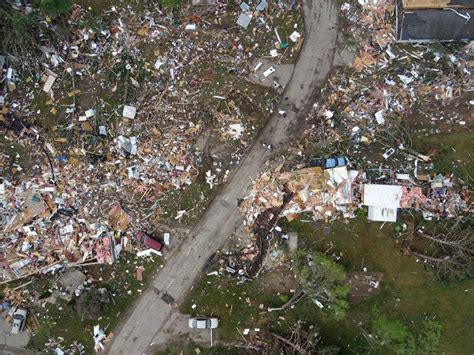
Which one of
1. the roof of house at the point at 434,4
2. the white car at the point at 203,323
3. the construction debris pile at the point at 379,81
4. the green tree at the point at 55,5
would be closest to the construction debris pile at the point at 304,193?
the construction debris pile at the point at 379,81

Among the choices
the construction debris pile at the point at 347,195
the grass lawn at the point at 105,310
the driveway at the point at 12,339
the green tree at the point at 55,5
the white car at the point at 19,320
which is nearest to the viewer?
the green tree at the point at 55,5

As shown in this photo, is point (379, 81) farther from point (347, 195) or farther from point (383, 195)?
point (347, 195)

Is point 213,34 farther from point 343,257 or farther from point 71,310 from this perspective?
point 71,310

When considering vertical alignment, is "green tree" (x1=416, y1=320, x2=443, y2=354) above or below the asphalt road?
below

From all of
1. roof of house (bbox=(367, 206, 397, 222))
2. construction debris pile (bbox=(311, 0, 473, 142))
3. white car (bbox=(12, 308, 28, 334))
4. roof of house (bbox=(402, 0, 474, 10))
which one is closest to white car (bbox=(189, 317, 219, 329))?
white car (bbox=(12, 308, 28, 334))

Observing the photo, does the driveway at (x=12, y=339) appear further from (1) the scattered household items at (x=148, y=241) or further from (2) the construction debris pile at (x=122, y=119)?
(1) the scattered household items at (x=148, y=241)

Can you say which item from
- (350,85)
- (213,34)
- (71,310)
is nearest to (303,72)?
(350,85)

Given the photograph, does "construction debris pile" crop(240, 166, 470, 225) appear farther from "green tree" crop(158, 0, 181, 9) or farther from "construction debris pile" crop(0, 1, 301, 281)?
"green tree" crop(158, 0, 181, 9)

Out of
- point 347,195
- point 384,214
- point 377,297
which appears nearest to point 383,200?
point 384,214
